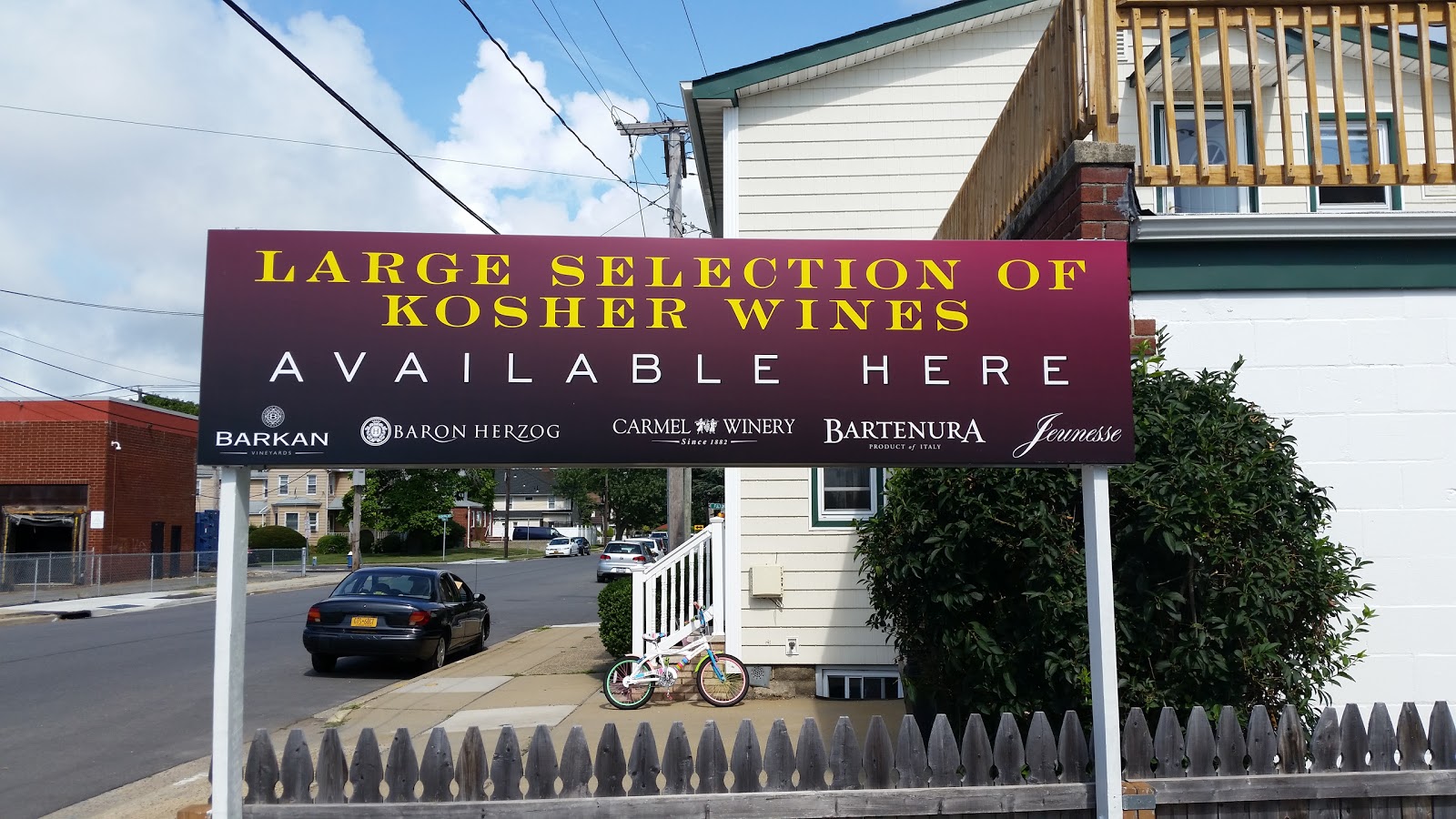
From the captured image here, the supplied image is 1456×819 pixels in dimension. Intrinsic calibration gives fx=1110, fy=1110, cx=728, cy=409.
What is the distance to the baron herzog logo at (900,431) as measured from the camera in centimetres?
473

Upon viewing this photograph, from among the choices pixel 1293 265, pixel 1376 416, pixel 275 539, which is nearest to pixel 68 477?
pixel 275 539

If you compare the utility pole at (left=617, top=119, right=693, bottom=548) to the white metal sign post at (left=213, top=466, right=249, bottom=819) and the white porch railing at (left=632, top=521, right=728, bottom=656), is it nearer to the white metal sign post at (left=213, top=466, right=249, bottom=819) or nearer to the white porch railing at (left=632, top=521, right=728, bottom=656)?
the white porch railing at (left=632, top=521, right=728, bottom=656)

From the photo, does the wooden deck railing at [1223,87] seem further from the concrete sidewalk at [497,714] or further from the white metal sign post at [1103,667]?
the concrete sidewalk at [497,714]

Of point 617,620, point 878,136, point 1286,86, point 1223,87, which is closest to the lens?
point 1223,87

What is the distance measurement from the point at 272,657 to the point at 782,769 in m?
14.0

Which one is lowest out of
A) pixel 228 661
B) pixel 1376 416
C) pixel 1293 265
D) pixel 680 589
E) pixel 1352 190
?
pixel 680 589

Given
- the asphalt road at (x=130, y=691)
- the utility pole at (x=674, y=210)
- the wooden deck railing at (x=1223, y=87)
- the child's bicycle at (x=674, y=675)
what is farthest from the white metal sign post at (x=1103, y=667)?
the utility pole at (x=674, y=210)

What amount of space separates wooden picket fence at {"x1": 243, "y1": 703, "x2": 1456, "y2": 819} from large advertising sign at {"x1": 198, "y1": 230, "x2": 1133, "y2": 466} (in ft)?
3.96

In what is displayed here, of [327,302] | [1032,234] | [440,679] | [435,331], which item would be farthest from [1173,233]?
[440,679]

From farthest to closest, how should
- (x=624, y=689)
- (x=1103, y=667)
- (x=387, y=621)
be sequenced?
(x=387, y=621), (x=624, y=689), (x=1103, y=667)

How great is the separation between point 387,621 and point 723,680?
6070 millimetres

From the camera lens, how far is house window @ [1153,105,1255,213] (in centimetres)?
1072

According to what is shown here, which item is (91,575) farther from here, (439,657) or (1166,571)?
(1166,571)

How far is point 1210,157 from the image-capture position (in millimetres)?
11562
